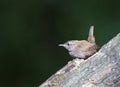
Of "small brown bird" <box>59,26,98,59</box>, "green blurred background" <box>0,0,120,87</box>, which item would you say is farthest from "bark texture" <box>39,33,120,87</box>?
"green blurred background" <box>0,0,120,87</box>

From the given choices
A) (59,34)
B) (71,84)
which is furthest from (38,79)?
(71,84)

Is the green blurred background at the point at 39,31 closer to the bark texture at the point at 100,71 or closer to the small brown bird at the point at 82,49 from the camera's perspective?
the small brown bird at the point at 82,49

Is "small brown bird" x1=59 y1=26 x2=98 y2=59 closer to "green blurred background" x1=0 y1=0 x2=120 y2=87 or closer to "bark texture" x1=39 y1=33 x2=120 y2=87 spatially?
"bark texture" x1=39 y1=33 x2=120 y2=87

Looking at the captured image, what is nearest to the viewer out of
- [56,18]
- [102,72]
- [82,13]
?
[102,72]

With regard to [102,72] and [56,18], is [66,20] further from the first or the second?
[102,72]

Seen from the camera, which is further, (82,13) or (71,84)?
(82,13)

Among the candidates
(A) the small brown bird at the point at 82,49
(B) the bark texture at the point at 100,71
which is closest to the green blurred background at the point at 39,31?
(A) the small brown bird at the point at 82,49

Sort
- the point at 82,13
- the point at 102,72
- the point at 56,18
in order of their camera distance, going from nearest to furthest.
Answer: the point at 102,72 → the point at 82,13 → the point at 56,18
